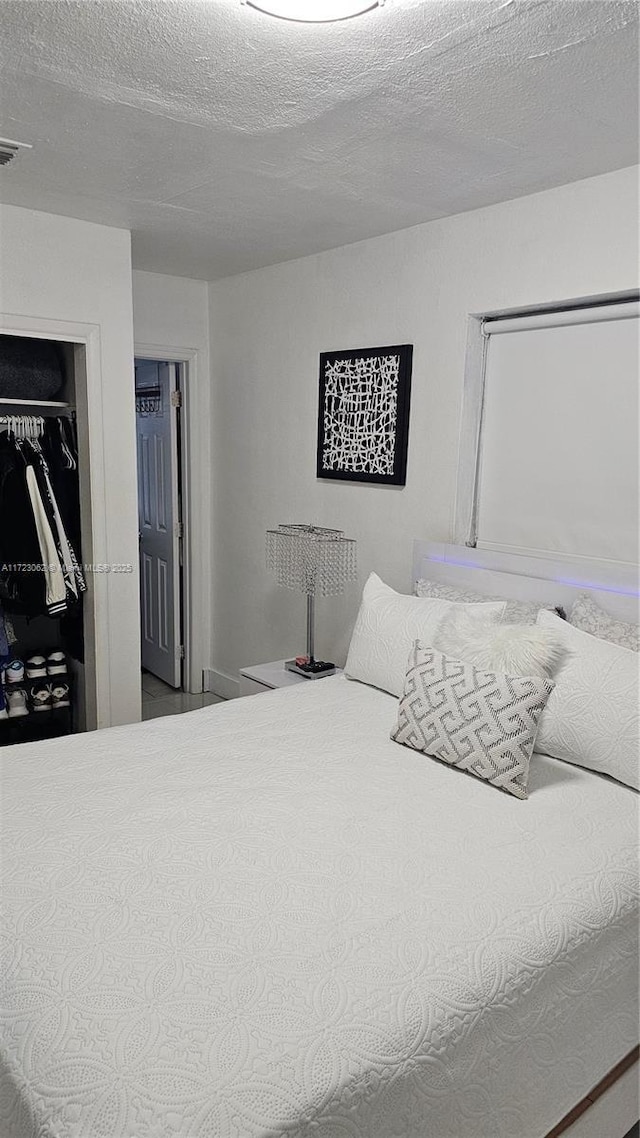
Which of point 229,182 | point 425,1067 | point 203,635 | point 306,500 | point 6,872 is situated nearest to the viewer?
point 425,1067

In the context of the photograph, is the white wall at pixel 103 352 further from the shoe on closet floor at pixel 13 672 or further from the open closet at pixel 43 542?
the shoe on closet floor at pixel 13 672

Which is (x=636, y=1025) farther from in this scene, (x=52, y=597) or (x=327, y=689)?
(x=52, y=597)

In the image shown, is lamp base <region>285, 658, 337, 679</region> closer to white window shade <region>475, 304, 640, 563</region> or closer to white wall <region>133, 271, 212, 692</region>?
white window shade <region>475, 304, 640, 563</region>

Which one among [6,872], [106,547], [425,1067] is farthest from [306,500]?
[425,1067]

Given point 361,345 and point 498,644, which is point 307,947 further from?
point 361,345

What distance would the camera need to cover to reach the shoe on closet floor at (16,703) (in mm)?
3695

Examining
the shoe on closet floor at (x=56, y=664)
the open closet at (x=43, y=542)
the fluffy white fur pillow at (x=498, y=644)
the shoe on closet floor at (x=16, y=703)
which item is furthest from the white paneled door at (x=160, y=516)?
the fluffy white fur pillow at (x=498, y=644)

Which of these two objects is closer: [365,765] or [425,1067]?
[425,1067]

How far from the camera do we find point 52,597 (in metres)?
3.46

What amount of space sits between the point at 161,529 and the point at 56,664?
1.27 meters

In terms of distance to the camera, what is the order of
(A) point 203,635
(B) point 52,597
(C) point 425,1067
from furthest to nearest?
(A) point 203,635, (B) point 52,597, (C) point 425,1067

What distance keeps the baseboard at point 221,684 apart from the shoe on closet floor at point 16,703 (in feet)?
4.15

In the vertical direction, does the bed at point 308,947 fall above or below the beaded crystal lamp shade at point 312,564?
below

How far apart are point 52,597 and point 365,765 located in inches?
74.9
